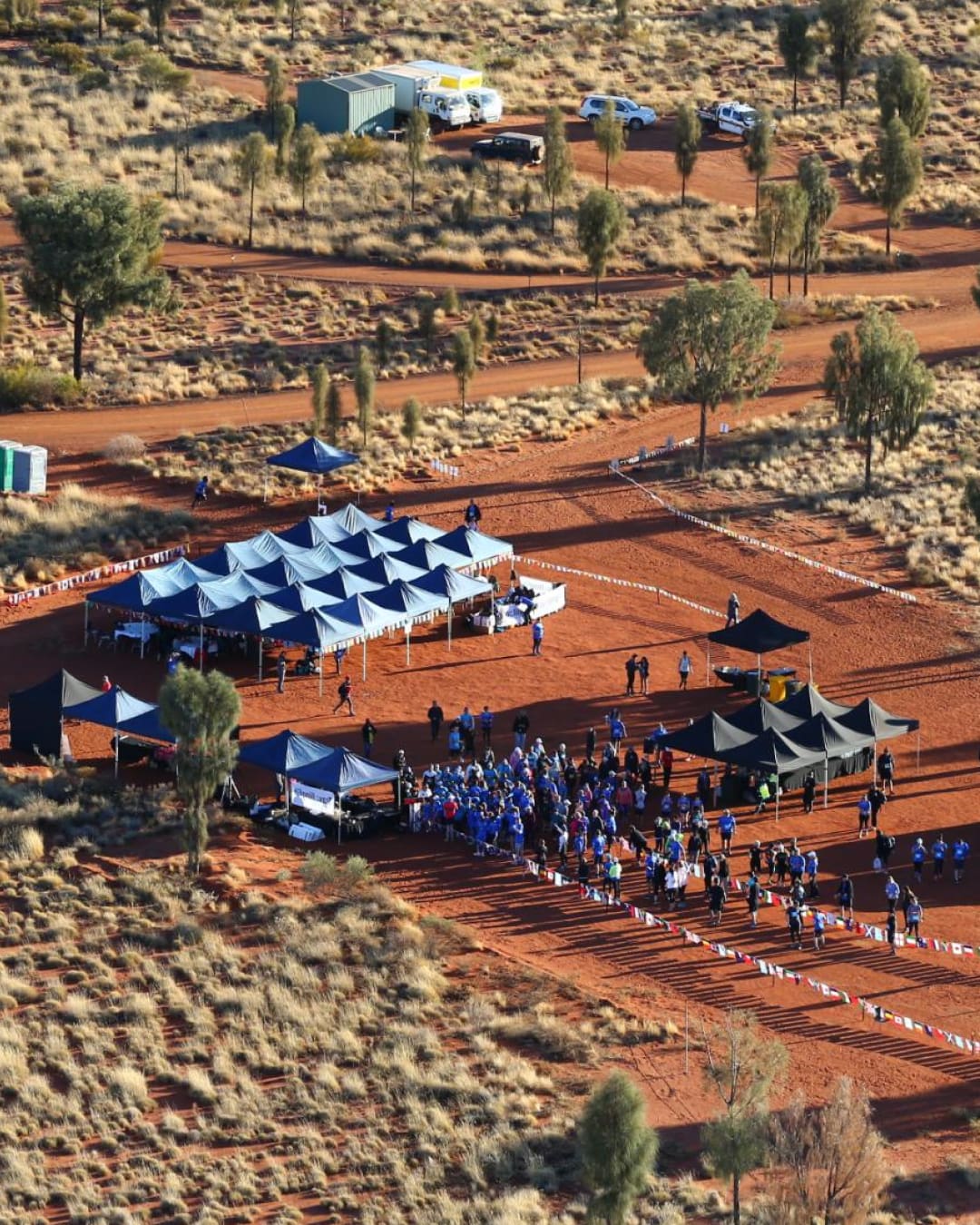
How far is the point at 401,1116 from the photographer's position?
106ft

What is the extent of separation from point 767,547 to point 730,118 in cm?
3956

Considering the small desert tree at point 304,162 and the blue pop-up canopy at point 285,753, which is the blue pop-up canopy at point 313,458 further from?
the small desert tree at point 304,162

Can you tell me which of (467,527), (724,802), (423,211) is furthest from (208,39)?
(724,802)

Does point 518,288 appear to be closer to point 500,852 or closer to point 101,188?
point 101,188

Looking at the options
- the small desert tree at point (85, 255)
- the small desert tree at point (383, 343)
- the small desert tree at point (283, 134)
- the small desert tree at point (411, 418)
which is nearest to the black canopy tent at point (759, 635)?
the small desert tree at point (411, 418)

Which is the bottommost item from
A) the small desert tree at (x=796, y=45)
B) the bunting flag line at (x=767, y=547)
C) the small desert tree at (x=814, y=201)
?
the bunting flag line at (x=767, y=547)

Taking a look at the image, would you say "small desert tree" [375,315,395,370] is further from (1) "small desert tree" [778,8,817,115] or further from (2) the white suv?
(1) "small desert tree" [778,8,817,115]

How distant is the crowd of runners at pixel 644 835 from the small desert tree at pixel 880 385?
21.0 metres

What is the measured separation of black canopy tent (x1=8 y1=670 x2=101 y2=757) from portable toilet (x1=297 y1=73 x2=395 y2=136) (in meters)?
48.5

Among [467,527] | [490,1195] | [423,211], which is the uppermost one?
[423,211]

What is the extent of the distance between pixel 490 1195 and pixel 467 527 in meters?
26.4

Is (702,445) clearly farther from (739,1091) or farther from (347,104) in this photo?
(739,1091)

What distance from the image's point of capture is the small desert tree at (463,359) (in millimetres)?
67625

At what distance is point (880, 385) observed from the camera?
63750 mm
